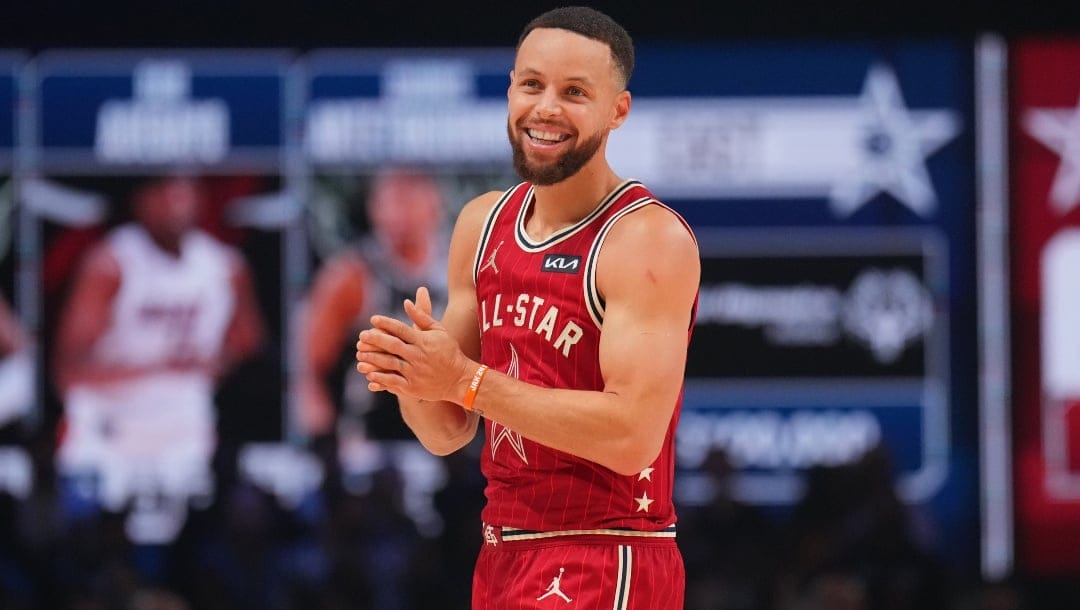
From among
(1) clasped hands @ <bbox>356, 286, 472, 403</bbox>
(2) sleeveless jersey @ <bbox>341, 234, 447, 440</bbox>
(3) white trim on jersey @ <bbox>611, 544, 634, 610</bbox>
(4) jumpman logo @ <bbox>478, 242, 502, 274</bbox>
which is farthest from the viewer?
(2) sleeveless jersey @ <bbox>341, 234, 447, 440</bbox>

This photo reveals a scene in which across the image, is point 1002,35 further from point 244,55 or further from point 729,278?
point 244,55

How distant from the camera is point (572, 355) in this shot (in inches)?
192

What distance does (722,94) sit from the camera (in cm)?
1188

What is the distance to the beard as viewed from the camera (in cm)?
488

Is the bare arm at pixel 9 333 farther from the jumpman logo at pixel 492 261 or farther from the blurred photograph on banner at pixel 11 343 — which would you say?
the jumpman logo at pixel 492 261

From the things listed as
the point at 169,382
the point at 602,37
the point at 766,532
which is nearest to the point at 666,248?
the point at 602,37

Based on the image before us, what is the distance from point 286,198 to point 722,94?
10.6ft

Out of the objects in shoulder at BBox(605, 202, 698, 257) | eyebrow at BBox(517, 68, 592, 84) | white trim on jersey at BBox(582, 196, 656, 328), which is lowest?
white trim on jersey at BBox(582, 196, 656, 328)

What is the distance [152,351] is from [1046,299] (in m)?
6.41

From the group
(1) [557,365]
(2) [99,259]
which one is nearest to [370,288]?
(2) [99,259]

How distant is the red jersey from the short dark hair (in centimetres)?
40

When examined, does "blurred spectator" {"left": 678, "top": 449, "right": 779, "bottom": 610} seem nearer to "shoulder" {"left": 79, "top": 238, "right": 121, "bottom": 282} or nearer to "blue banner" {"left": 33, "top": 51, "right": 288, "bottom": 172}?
"blue banner" {"left": 33, "top": 51, "right": 288, "bottom": 172}

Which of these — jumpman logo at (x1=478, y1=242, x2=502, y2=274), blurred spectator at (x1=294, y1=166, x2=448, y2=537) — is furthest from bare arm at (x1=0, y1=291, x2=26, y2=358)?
jumpman logo at (x1=478, y1=242, x2=502, y2=274)

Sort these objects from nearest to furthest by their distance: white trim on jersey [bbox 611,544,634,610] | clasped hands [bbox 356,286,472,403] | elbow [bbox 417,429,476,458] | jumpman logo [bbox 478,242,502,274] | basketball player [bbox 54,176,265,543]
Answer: clasped hands [bbox 356,286,472,403], white trim on jersey [bbox 611,544,634,610], jumpman logo [bbox 478,242,502,274], elbow [bbox 417,429,476,458], basketball player [bbox 54,176,265,543]
